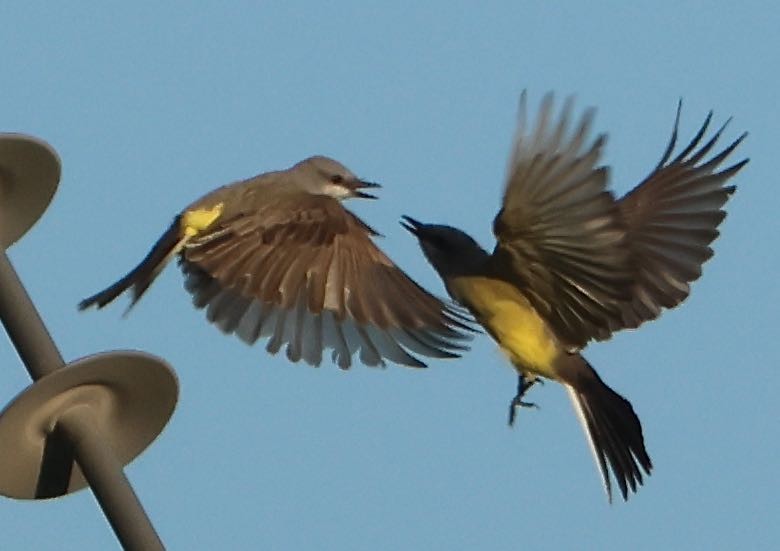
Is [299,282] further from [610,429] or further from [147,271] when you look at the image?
[610,429]

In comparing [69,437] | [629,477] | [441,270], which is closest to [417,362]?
[441,270]

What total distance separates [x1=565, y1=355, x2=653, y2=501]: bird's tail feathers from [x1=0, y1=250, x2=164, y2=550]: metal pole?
12.8 feet

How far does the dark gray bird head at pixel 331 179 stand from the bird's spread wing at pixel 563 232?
2.01 m

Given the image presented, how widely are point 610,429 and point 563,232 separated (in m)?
1.16

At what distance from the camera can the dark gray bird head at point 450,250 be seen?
699 centimetres

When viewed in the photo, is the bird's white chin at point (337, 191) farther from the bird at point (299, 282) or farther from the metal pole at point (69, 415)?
the metal pole at point (69, 415)

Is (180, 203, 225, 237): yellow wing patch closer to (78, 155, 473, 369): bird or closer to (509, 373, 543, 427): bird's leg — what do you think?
(78, 155, 473, 369): bird

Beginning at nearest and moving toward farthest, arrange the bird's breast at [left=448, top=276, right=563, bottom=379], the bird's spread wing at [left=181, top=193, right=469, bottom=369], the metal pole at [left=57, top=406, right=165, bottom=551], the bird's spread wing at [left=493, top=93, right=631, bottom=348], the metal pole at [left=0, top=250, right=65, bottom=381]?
the metal pole at [left=57, top=406, right=165, bottom=551] → the metal pole at [left=0, top=250, right=65, bottom=381] → the bird's spread wing at [left=493, top=93, right=631, bottom=348] → the bird's breast at [left=448, top=276, right=563, bottom=379] → the bird's spread wing at [left=181, top=193, right=469, bottom=369]

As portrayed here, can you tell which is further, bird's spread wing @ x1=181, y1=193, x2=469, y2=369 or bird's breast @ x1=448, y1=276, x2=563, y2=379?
bird's spread wing @ x1=181, y1=193, x2=469, y2=369

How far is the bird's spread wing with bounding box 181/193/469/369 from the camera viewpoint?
23.2 feet

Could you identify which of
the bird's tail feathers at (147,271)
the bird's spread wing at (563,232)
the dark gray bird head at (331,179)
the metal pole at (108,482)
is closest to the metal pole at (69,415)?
the metal pole at (108,482)

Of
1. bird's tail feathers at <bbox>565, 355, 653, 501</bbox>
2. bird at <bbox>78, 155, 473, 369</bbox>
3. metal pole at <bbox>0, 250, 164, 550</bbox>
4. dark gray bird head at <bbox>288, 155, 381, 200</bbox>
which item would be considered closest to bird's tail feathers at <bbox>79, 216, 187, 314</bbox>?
bird at <bbox>78, 155, 473, 369</bbox>

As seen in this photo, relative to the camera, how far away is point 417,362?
6883 millimetres

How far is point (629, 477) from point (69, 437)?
4.02 meters
